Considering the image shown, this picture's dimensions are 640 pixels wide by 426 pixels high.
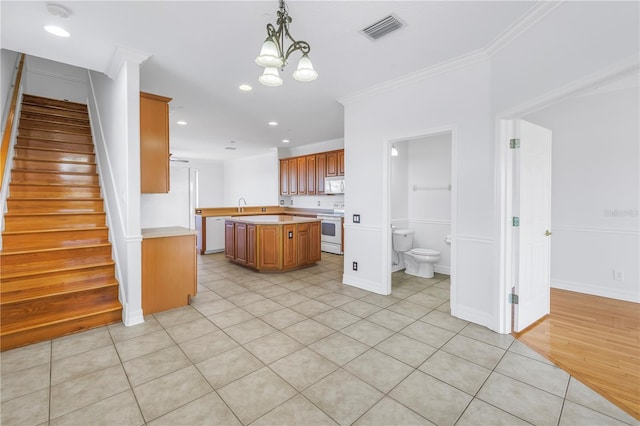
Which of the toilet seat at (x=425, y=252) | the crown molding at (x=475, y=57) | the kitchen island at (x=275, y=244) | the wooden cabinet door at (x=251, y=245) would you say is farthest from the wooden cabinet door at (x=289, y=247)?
the crown molding at (x=475, y=57)

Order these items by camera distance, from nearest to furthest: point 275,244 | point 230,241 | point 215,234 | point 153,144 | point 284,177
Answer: point 153,144, point 275,244, point 230,241, point 215,234, point 284,177

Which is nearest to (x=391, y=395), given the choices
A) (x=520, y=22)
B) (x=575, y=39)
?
(x=575, y=39)

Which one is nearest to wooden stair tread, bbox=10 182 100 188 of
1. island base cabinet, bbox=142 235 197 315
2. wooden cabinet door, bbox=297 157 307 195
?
island base cabinet, bbox=142 235 197 315

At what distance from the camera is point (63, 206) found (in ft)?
12.0

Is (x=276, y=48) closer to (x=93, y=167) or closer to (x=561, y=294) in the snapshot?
(x=93, y=167)

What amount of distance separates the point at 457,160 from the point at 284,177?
560cm

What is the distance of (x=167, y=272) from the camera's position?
3.29 meters

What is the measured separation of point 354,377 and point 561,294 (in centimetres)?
337

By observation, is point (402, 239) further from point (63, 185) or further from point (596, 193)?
point (63, 185)

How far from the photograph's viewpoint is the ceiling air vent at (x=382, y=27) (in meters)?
2.31

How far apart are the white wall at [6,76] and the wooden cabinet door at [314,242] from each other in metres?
4.44

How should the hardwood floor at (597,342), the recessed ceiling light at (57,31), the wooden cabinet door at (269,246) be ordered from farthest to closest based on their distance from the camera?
the wooden cabinet door at (269,246)
the recessed ceiling light at (57,31)
the hardwood floor at (597,342)

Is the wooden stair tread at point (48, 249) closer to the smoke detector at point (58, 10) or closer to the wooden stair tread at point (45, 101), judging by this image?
the smoke detector at point (58, 10)

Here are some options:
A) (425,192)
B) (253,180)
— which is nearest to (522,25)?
(425,192)
